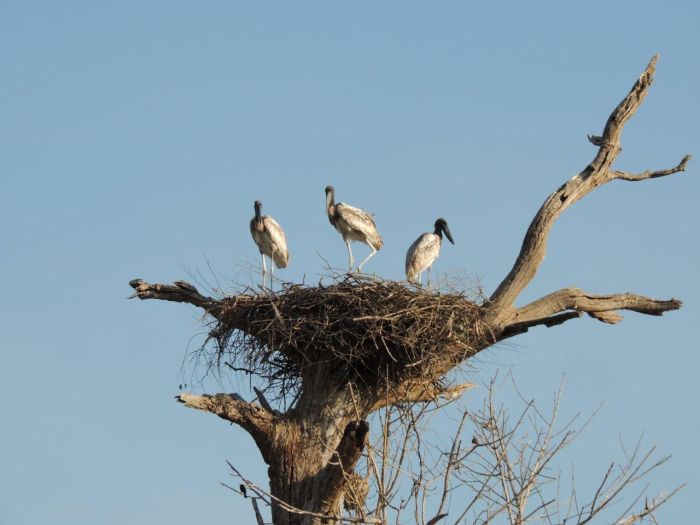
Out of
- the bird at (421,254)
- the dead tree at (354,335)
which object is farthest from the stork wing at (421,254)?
Answer: the dead tree at (354,335)

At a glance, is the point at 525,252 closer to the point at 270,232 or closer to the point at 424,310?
the point at 424,310

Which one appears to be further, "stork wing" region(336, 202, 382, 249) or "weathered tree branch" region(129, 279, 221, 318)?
"stork wing" region(336, 202, 382, 249)

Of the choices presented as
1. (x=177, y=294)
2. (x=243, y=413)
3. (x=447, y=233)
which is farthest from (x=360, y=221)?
(x=243, y=413)

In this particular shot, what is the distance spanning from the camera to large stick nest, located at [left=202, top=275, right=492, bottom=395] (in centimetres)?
1273

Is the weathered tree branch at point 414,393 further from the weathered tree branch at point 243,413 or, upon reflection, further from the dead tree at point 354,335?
the weathered tree branch at point 243,413

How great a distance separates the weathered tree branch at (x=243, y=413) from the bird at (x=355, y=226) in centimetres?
562

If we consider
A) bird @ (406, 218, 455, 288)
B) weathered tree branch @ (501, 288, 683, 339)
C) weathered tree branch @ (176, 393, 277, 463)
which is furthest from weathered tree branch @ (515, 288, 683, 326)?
bird @ (406, 218, 455, 288)

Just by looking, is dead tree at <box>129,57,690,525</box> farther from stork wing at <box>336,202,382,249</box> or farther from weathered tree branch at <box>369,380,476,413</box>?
stork wing at <box>336,202,382,249</box>

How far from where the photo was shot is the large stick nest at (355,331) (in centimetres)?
1273

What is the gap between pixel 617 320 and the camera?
44.0 ft

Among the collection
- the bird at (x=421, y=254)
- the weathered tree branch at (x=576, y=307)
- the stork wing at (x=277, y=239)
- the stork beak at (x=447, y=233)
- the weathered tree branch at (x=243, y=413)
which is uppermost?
the stork beak at (x=447, y=233)

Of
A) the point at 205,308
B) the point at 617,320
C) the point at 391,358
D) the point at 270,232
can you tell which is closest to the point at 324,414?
the point at 391,358

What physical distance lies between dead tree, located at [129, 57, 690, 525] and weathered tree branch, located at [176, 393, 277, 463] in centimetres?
1

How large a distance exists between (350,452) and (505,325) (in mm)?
2840
